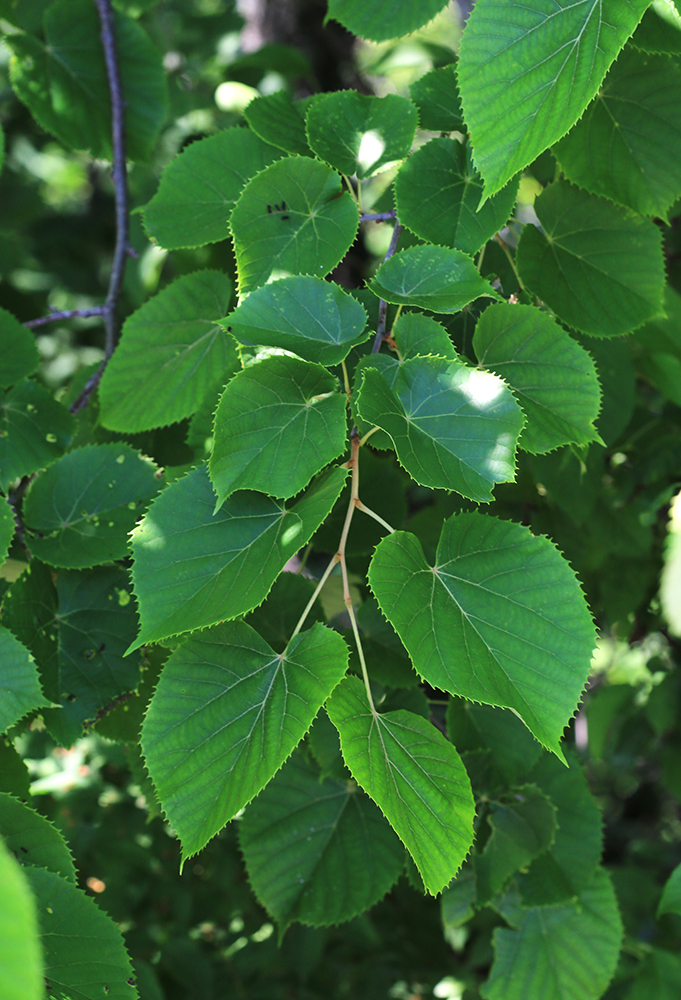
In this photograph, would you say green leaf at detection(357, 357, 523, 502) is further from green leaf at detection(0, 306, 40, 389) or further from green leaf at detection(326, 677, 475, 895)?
green leaf at detection(0, 306, 40, 389)

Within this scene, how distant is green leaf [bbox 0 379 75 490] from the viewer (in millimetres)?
1154

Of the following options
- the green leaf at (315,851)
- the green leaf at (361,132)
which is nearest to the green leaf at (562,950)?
the green leaf at (315,851)

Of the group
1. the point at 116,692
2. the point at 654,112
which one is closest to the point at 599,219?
the point at 654,112

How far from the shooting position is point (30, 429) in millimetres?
1188

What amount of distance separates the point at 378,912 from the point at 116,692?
1.51 metres

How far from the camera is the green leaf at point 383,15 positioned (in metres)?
1.12

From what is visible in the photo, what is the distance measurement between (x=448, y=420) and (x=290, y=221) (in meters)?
0.39

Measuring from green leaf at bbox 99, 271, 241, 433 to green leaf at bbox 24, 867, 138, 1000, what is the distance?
650 millimetres

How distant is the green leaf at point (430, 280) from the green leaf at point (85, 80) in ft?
3.64

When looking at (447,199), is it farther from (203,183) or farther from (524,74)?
(203,183)

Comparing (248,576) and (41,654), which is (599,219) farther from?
(41,654)

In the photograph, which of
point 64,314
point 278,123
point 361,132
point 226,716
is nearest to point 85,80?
point 64,314

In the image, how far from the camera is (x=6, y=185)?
377 cm

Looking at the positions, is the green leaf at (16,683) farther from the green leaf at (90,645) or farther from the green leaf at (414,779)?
the green leaf at (414,779)
